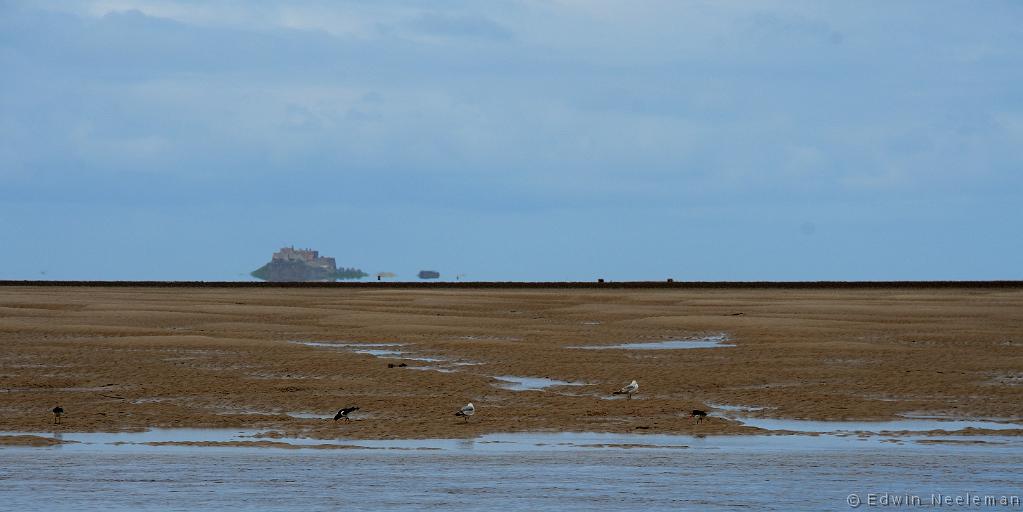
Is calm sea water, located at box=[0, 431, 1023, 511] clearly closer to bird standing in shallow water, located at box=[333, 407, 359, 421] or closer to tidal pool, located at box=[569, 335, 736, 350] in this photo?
bird standing in shallow water, located at box=[333, 407, 359, 421]

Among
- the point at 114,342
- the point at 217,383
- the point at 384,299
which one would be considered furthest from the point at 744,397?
the point at 384,299

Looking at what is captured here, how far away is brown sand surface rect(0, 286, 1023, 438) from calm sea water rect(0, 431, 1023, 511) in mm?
1859

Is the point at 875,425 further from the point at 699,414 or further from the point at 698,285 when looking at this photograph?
the point at 698,285

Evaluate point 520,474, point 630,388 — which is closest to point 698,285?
point 630,388

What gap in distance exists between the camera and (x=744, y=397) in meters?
25.2

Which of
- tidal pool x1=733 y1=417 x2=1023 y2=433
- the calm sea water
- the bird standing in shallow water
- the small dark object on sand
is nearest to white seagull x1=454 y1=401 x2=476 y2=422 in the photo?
the calm sea water

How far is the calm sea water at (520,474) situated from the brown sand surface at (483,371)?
73.2 inches

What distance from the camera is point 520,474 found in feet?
55.3

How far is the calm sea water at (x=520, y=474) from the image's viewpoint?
15023 mm

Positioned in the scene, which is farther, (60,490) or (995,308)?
(995,308)

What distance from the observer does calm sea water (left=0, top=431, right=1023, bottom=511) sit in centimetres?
1502

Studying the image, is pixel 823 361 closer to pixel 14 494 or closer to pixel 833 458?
pixel 833 458

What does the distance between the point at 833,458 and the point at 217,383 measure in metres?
13.4

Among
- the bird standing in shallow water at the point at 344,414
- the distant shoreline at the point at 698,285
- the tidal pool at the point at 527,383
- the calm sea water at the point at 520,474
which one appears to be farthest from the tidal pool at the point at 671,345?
the distant shoreline at the point at 698,285
